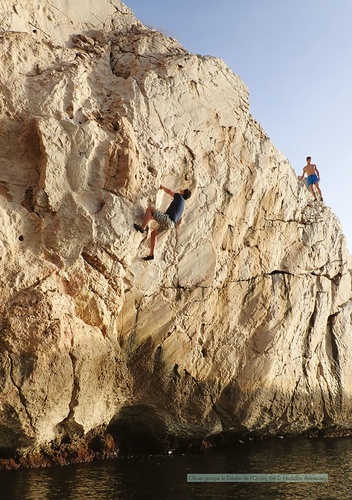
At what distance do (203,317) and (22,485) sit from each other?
6.96 metres

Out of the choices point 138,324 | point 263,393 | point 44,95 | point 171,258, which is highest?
point 44,95

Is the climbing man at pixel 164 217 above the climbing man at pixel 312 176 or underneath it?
underneath

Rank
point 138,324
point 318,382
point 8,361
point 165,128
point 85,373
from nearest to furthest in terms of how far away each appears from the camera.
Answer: point 8,361 < point 85,373 < point 138,324 < point 165,128 < point 318,382

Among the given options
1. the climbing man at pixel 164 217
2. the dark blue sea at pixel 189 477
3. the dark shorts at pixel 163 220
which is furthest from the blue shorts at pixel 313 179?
the dark blue sea at pixel 189 477

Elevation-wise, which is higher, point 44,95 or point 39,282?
point 44,95

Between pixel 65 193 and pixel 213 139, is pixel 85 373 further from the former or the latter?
pixel 213 139

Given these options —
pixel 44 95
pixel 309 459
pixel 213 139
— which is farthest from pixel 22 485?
pixel 213 139

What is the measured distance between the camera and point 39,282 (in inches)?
452

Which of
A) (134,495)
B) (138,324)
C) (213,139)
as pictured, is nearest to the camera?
(134,495)

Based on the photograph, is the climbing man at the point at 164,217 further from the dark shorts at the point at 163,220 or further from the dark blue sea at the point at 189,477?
the dark blue sea at the point at 189,477

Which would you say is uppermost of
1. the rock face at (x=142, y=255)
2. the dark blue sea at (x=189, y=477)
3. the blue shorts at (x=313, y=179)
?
the blue shorts at (x=313, y=179)

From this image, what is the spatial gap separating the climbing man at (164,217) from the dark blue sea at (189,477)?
5.39 metres

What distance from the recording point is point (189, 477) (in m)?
11.5

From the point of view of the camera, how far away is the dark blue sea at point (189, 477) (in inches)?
389
